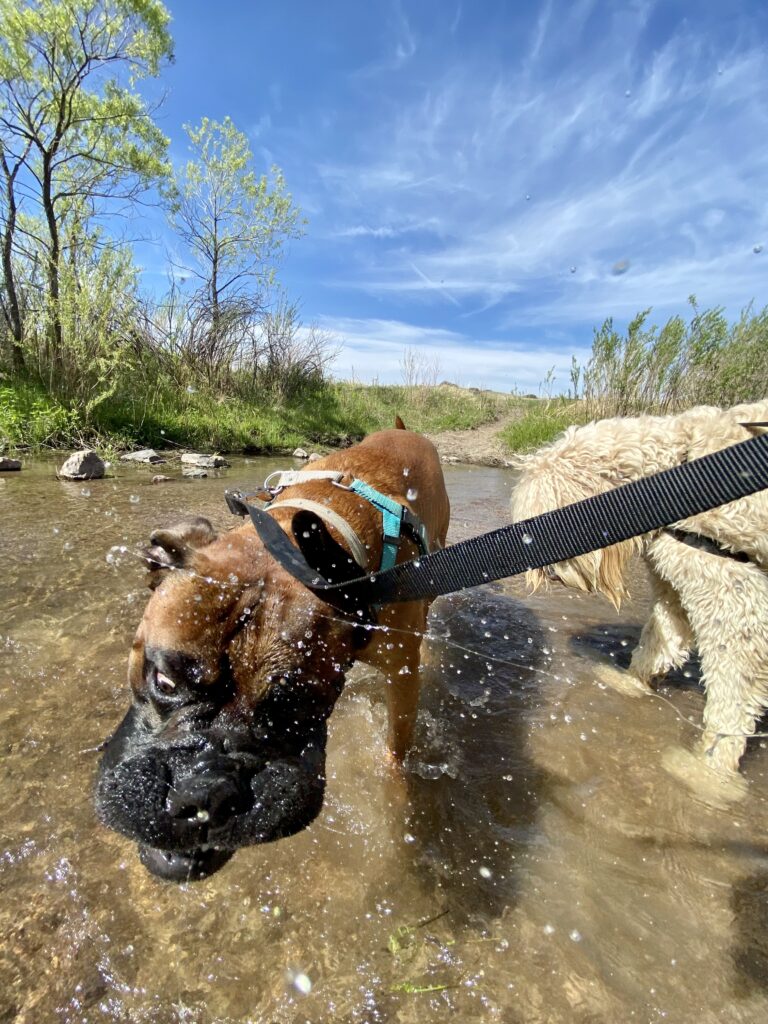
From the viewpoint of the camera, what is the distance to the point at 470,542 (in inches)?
58.1

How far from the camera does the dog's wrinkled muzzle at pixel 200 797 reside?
1.32 m

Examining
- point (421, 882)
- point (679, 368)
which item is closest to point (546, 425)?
point (679, 368)

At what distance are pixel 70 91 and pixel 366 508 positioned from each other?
18.2 metres

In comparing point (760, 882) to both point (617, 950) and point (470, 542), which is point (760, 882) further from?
point (470, 542)

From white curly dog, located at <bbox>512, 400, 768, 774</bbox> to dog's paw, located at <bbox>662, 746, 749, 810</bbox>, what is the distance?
46mm

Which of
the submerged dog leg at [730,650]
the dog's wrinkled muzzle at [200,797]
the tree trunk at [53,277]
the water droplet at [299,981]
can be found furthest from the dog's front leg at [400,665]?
the tree trunk at [53,277]

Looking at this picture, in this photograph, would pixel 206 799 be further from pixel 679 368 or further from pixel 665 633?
pixel 679 368

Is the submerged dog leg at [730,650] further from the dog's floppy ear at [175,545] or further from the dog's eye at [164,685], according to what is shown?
the dog's eye at [164,685]

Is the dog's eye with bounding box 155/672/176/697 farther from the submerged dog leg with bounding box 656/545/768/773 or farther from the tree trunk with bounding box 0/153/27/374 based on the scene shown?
the tree trunk with bounding box 0/153/27/374

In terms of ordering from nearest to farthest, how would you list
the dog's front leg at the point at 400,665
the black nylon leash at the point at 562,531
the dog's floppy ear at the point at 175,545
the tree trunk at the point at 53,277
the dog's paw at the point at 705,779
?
1. the black nylon leash at the point at 562,531
2. the dog's floppy ear at the point at 175,545
3. the dog's front leg at the point at 400,665
4. the dog's paw at the point at 705,779
5. the tree trunk at the point at 53,277

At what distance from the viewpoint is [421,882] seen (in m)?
1.85

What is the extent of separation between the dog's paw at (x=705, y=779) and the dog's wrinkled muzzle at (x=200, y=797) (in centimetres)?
192

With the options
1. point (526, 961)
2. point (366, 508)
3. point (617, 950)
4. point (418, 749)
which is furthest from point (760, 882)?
point (366, 508)

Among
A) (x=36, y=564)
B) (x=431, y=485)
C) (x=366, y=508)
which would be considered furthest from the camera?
(x=36, y=564)
